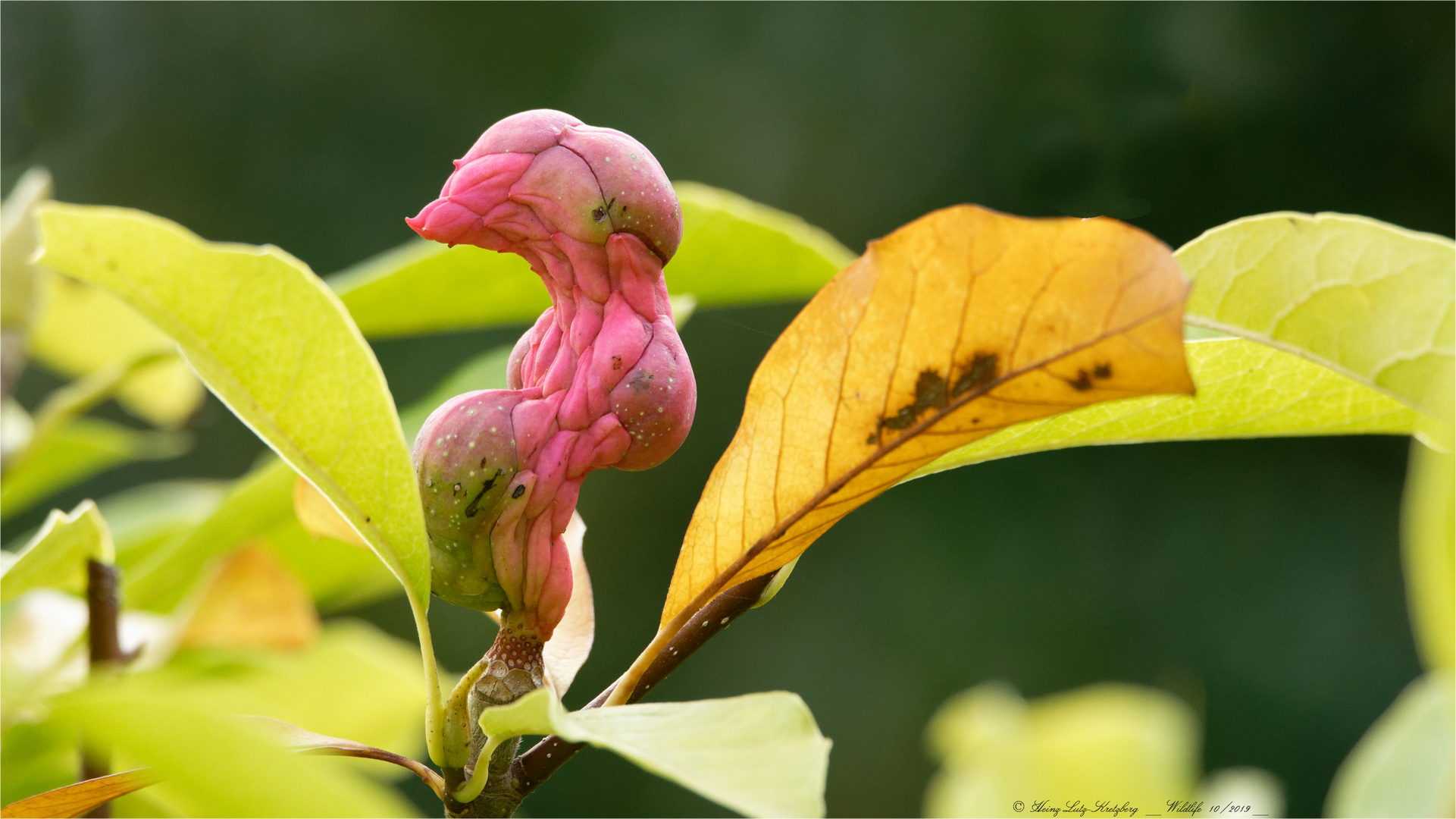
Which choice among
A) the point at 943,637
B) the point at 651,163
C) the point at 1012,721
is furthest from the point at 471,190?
the point at 943,637

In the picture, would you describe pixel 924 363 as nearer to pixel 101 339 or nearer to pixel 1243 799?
→ pixel 1243 799

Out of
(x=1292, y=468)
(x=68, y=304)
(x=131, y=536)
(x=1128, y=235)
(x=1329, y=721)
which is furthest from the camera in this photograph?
(x=1292, y=468)

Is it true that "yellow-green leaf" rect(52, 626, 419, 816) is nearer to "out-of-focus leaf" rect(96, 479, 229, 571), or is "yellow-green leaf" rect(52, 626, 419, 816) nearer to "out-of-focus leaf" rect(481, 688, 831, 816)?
"out-of-focus leaf" rect(481, 688, 831, 816)

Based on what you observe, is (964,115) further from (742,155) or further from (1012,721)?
(1012,721)

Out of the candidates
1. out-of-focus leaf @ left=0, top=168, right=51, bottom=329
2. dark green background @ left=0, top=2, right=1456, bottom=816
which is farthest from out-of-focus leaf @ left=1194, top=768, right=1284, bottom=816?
dark green background @ left=0, top=2, right=1456, bottom=816

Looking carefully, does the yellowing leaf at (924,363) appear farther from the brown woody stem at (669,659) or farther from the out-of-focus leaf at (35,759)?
the out-of-focus leaf at (35,759)

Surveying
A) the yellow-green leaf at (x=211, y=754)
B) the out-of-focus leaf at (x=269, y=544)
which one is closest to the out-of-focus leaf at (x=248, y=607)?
the out-of-focus leaf at (x=269, y=544)
